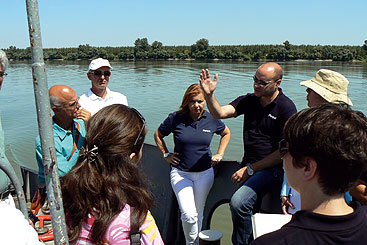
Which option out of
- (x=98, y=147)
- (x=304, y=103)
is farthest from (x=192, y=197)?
(x=304, y=103)

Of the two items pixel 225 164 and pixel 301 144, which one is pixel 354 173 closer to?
pixel 301 144

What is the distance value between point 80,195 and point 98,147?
0.74 feet

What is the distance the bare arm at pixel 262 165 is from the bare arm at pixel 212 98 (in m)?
0.51

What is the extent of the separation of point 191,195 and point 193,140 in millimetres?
513

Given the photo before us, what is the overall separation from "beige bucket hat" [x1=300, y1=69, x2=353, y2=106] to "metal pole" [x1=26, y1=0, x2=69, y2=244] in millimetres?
2260

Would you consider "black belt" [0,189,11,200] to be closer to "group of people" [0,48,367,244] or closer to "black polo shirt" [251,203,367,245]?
"group of people" [0,48,367,244]

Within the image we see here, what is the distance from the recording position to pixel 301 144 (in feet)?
4.21

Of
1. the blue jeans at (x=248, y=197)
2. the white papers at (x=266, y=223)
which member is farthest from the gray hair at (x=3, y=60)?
the blue jeans at (x=248, y=197)

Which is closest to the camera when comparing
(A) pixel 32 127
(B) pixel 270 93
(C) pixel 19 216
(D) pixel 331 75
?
(C) pixel 19 216

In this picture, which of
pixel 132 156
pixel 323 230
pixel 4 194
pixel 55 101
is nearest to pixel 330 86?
pixel 132 156

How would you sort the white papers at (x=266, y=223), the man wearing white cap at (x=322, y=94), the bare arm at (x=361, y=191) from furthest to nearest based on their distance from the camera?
the man wearing white cap at (x=322, y=94)
the bare arm at (x=361, y=191)
the white papers at (x=266, y=223)

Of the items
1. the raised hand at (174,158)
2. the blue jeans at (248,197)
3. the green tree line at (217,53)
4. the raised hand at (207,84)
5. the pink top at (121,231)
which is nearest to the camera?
the pink top at (121,231)

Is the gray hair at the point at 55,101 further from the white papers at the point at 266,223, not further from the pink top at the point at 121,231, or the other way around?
the white papers at the point at 266,223

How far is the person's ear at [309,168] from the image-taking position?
127 cm
